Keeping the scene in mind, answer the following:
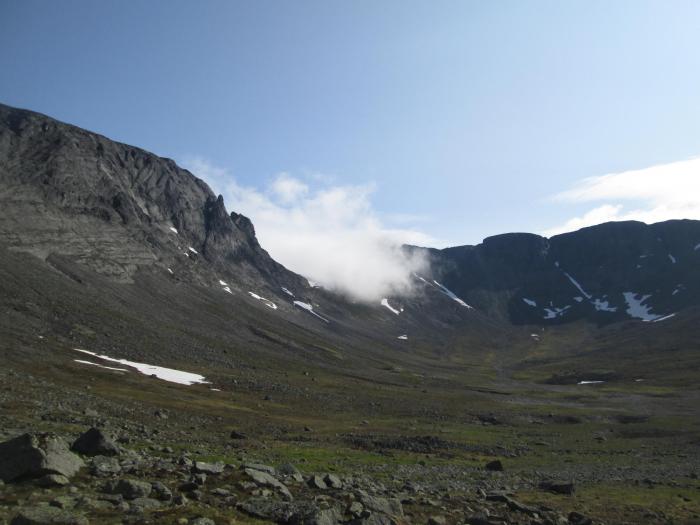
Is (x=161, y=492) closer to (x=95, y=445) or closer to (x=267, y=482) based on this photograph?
(x=267, y=482)

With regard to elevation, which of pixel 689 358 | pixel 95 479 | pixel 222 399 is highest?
pixel 689 358

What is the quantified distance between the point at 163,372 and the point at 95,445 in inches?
2567

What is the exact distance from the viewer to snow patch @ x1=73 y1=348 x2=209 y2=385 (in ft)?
264

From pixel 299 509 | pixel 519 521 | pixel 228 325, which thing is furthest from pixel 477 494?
pixel 228 325

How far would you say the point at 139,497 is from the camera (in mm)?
16453

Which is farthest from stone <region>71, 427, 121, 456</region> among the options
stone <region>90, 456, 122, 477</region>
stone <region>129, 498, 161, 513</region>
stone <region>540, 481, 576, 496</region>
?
stone <region>540, 481, 576, 496</region>

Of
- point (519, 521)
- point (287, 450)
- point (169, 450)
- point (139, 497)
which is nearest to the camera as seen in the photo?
point (139, 497)

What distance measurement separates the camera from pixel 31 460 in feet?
56.3

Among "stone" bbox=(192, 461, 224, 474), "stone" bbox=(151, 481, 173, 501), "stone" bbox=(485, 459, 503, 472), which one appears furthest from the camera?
"stone" bbox=(485, 459, 503, 472)

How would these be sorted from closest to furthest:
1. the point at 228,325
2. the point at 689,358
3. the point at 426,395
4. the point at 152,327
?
the point at 426,395, the point at 152,327, the point at 228,325, the point at 689,358

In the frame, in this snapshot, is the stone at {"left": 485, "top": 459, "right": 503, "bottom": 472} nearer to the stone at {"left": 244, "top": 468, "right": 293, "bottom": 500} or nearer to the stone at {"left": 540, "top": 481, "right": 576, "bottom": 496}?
the stone at {"left": 540, "top": 481, "right": 576, "bottom": 496}

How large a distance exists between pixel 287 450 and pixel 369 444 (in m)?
13.7

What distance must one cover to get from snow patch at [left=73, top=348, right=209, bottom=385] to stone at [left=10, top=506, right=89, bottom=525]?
67.8 m

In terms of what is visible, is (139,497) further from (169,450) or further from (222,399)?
(222,399)
